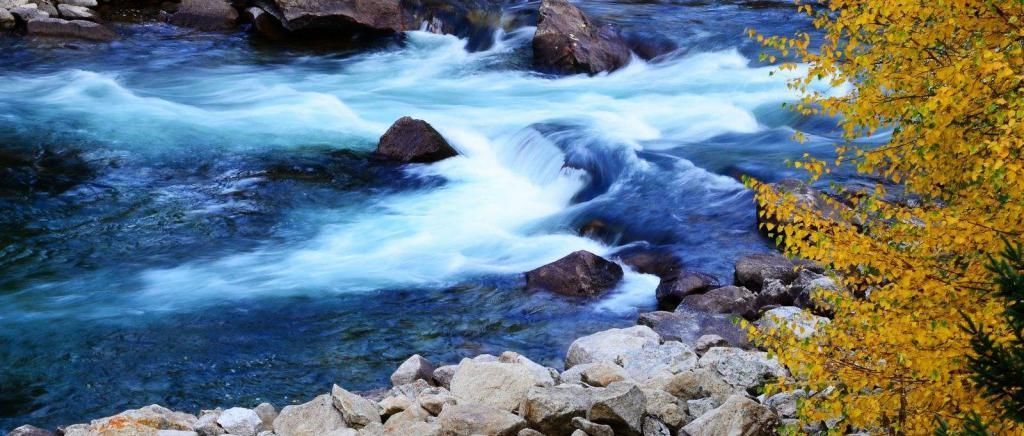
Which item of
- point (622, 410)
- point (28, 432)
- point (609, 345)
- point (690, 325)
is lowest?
point (28, 432)

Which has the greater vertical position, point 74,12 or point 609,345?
point 74,12

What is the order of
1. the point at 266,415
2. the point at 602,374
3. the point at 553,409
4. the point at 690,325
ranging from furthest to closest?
the point at 690,325
the point at 266,415
the point at 602,374
the point at 553,409

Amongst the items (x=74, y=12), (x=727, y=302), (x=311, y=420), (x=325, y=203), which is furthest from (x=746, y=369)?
(x=74, y=12)

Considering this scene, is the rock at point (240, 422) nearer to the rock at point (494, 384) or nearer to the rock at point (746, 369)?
the rock at point (494, 384)

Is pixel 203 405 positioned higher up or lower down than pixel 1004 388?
lower down

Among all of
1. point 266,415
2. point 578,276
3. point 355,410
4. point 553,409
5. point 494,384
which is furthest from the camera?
point 578,276

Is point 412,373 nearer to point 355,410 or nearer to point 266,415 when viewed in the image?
point 266,415

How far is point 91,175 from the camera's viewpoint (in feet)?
53.2

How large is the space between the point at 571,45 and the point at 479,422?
1566cm

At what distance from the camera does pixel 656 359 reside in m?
9.02

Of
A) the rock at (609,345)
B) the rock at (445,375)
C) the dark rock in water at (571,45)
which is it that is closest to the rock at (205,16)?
the dark rock in water at (571,45)

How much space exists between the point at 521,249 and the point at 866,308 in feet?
27.4

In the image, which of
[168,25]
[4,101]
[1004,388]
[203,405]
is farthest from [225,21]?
[1004,388]

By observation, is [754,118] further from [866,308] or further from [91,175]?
[866,308]
